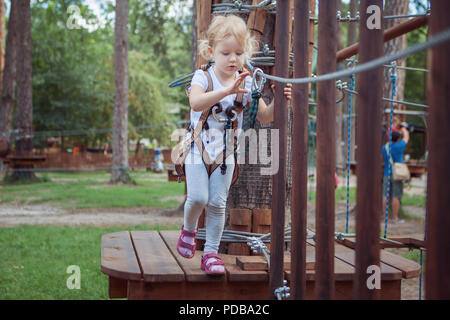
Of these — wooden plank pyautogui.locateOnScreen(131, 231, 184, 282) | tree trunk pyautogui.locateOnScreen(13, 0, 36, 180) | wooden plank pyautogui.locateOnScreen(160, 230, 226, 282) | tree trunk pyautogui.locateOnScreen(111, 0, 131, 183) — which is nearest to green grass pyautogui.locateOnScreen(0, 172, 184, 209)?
tree trunk pyautogui.locateOnScreen(111, 0, 131, 183)

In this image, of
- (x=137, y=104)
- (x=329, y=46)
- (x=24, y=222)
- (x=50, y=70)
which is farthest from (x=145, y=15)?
(x=329, y=46)

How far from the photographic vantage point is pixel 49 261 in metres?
5.29

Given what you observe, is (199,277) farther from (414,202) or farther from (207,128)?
(414,202)

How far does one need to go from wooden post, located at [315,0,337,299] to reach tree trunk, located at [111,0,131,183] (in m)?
13.8

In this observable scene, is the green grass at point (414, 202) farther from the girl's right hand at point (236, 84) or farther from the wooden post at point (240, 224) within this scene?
the girl's right hand at point (236, 84)

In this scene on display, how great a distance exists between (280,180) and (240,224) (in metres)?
0.84

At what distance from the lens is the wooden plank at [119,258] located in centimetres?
226

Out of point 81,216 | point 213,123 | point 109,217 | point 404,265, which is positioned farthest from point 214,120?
point 81,216

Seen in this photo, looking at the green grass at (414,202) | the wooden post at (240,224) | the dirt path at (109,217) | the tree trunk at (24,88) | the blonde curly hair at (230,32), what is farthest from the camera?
the tree trunk at (24,88)

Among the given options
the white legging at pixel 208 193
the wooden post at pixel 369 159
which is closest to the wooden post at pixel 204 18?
the white legging at pixel 208 193

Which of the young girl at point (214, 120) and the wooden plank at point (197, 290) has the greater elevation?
the young girl at point (214, 120)

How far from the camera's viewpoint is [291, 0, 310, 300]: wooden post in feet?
6.05

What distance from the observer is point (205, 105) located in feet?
7.77

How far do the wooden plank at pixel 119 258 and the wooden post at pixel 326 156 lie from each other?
0.97m
